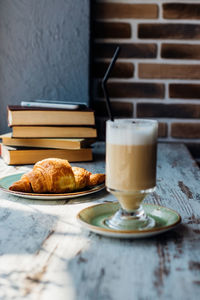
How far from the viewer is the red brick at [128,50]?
176 cm

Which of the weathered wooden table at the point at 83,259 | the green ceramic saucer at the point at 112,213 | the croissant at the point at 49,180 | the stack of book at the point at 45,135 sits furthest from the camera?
the stack of book at the point at 45,135

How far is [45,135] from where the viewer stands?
1.30 meters

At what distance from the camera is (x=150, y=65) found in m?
1.77

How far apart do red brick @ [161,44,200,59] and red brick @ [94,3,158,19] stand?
0.15 m

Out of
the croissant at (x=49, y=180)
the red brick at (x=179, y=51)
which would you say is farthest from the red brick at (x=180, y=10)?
the croissant at (x=49, y=180)

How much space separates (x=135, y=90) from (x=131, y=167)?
1130 mm

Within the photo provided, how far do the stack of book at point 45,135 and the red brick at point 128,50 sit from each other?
A: 0.53 m

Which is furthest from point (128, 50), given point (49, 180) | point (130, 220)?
point (130, 220)

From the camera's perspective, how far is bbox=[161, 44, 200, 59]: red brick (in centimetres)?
175

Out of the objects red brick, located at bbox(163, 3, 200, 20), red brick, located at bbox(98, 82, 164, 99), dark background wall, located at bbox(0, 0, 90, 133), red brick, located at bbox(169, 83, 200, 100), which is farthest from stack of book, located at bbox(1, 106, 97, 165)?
red brick, located at bbox(163, 3, 200, 20)

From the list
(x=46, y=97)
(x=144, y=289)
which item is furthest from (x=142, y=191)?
(x=46, y=97)

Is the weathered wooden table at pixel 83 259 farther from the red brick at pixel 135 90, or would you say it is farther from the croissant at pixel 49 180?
the red brick at pixel 135 90

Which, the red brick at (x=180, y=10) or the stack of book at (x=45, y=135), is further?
the red brick at (x=180, y=10)

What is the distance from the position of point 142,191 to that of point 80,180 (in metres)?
0.23
